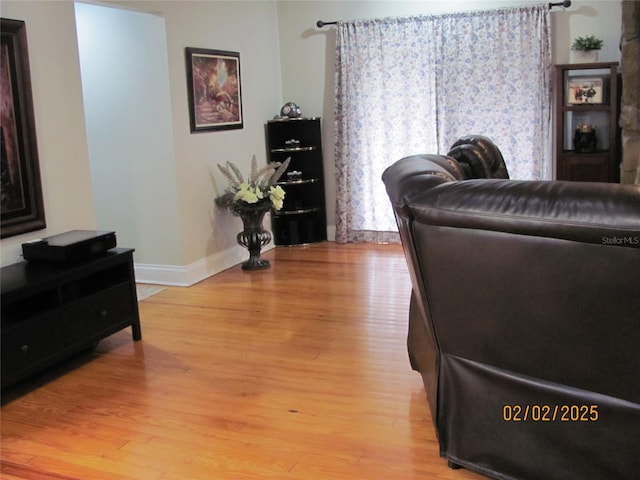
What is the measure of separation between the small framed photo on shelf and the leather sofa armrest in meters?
3.86

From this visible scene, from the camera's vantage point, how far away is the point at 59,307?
3232mm

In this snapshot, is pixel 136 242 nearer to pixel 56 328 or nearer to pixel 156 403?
pixel 56 328

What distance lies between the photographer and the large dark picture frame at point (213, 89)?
506cm

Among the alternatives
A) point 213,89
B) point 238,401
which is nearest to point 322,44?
point 213,89

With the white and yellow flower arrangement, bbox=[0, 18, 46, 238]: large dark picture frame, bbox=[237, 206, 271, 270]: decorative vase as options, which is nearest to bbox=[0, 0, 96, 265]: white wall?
bbox=[0, 18, 46, 238]: large dark picture frame

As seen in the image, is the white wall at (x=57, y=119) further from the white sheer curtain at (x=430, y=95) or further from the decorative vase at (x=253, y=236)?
the white sheer curtain at (x=430, y=95)

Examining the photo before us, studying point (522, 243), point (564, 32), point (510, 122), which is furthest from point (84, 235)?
point (564, 32)

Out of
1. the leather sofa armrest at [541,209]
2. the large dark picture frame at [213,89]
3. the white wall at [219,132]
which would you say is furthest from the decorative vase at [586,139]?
the leather sofa armrest at [541,209]

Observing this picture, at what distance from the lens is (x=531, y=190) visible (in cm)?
182

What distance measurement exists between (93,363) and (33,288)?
0.65m

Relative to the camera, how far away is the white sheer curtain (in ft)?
18.1

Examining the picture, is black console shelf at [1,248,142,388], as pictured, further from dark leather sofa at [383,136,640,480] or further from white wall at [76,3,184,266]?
dark leather sofa at [383,136,640,480]

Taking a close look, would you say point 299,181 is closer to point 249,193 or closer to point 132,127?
point 249,193
